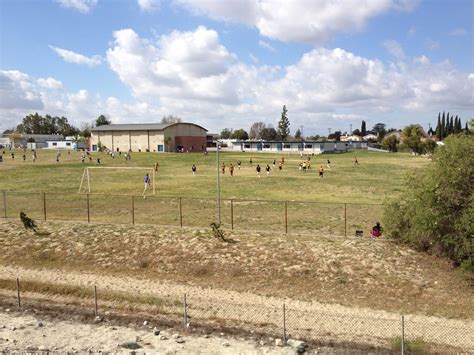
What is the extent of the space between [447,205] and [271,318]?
8.44 meters

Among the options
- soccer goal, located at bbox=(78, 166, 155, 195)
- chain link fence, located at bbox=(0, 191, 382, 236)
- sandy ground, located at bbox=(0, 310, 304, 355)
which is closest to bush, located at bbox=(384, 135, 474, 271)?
chain link fence, located at bbox=(0, 191, 382, 236)

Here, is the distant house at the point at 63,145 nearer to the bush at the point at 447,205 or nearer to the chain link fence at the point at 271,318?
the chain link fence at the point at 271,318

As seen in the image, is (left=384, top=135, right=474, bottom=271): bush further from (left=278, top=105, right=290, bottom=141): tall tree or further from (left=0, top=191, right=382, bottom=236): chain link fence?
(left=278, top=105, right=290, bottom=141): tall tree

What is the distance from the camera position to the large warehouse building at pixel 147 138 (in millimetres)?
103938

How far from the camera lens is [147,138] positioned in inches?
4139

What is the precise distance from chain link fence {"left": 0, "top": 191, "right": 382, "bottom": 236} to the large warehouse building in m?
71.1

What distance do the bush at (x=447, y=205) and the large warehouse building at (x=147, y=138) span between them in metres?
88.3

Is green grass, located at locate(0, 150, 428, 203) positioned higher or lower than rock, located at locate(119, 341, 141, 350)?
higher

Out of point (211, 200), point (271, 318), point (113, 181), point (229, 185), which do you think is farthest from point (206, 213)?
point (113, 181)

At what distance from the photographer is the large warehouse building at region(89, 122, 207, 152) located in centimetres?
10394

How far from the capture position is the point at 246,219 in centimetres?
2555

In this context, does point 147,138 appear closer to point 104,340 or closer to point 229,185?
point 229,185

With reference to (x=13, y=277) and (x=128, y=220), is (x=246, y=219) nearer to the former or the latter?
(x=128, y=220)

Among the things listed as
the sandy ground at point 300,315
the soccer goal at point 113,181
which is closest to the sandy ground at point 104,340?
the sandy ground at point 300,315
